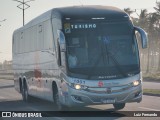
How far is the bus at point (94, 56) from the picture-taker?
1698 cm

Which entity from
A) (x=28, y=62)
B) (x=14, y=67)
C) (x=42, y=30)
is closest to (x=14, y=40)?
(x=14, y=67)

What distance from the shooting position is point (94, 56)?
17297 mm

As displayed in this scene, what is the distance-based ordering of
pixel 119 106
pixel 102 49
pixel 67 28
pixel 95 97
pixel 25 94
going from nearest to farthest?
pixel 95 97 → pixel 102 49 → pixel 67 28 → pixel 119 106 → pixel 25 94

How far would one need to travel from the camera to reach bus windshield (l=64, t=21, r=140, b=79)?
17.2 m

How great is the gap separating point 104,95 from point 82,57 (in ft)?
→ 4.59

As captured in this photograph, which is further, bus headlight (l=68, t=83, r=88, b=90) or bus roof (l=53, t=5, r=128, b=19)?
bus roof (l=53, t=5, r=128, b=19)

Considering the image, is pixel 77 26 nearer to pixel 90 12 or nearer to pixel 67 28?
pixel 67 28

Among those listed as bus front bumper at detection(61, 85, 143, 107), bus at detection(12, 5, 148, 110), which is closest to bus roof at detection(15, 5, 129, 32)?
bus at detection(12, 5, 148, 110)

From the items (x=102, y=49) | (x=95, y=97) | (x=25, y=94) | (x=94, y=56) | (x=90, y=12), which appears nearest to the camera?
(x=95, y=97)

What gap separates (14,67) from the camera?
1195 inches

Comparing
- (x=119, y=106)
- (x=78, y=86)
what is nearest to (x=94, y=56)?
(x=78, y=86)

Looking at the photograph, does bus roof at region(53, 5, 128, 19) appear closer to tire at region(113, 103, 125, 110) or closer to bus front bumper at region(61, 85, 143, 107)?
bus front bumper at region(61, 85, 143, 107)

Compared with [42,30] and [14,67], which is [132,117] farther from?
[14,67]

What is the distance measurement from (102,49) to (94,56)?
0.36 metres
